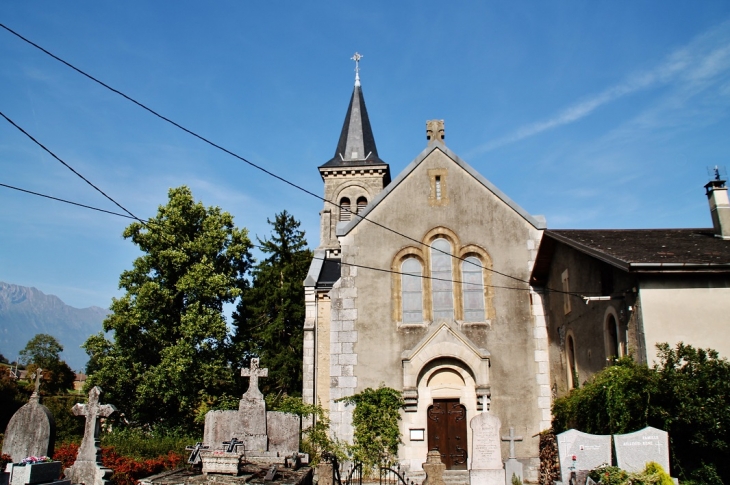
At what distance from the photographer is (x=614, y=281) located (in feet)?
50.1

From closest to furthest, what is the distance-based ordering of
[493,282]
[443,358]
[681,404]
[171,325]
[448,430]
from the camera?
[681,404]
[448,430]
[443,358]
[493,282]
[171,325]

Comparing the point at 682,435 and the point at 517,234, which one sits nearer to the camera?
the point at 682,435

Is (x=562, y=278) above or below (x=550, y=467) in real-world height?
above

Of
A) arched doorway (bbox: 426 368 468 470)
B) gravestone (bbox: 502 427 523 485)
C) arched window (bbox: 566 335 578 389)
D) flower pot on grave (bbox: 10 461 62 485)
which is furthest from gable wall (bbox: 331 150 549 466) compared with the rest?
flower pot on grave (bbox: 10 461 62 485)

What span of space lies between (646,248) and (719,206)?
3443 mm

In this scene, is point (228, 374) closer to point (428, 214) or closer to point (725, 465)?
point (428, 214)

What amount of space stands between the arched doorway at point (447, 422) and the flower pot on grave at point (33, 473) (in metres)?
11.2

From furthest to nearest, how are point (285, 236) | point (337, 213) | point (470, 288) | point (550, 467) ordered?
point (285, 236) → point (337, 213) → point (470, 288) → point (550, 467)

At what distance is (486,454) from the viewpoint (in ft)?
46.3

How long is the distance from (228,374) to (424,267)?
48.4 feet

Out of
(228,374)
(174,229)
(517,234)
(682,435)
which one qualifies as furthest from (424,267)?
(174,229)

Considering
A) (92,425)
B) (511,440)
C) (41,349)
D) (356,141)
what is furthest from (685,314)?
(41,349)

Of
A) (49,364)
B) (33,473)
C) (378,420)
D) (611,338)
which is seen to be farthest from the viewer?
(49,364)

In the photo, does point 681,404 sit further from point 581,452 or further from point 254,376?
point 254,376
